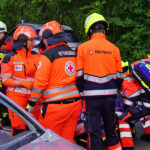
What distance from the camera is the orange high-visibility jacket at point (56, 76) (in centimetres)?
382

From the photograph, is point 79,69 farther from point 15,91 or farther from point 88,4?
point 88,4

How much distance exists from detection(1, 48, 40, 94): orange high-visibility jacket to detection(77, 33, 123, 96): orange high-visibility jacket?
0.85 meters

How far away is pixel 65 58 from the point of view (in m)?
3.94

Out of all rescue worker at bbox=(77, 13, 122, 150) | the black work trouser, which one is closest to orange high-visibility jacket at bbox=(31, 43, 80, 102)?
rescue worker at bbox=(77, 13, 122, 150)

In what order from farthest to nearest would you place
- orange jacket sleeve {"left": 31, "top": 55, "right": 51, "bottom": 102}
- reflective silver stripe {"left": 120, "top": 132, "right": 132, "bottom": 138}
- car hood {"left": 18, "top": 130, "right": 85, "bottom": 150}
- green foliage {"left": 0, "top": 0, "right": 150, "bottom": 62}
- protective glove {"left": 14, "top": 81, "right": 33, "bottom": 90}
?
green foliage {"left": 0, "top": 0, "right": 150, "bottom": 62}
reflective silver stripe {"left": 120, "top": 132, "right": 132, "bottom": 138}
protective glove {"left": 14, "top": 81, "right": 33, "bottom": 90}
orange jacket sleeve {"left": 31, "top": 55, "right": 51, "bottom": 102}
car hood {"left": 18, "top": 130, "right": 85, "bottom": 150}

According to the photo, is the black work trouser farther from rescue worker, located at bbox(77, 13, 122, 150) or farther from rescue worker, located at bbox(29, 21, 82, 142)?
rescue worker, located at bbox(29, 21, 82, 142)

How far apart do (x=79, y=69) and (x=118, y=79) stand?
60 cm

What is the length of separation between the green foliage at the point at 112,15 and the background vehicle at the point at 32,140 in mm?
8004

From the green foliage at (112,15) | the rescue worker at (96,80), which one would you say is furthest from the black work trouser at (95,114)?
the green foliage at (112,15)

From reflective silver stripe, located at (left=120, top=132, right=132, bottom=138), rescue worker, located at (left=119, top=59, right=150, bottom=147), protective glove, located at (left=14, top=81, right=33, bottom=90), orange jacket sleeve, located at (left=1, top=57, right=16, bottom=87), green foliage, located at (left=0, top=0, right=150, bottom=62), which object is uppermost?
green foliage, located at (left=0, top=0, right=150, bottom=62)

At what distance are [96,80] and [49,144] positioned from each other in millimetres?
1486

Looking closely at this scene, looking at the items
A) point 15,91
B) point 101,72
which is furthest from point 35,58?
point 101,72

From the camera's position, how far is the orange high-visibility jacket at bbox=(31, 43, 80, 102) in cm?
382

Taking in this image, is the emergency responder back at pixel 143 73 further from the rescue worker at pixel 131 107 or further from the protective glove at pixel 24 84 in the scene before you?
the protective glove at pixel 24 84
